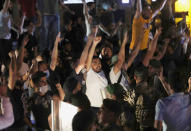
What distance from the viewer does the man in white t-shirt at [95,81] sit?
4.51 m

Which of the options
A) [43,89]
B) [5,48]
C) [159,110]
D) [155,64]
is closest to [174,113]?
[159,110]

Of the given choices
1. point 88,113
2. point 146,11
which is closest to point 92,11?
point 146,11

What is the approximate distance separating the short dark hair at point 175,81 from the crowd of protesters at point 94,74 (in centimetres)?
1

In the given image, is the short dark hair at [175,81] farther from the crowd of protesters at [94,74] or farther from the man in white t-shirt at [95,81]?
the man in white t-shirt at [95,81]

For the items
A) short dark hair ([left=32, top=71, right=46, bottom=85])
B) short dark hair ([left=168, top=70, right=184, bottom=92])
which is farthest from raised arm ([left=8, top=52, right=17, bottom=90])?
short dark hair ([left=168, top=70, right=184, bottom=92])

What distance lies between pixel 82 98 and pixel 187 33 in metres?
3.73

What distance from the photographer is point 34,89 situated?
14.1 ft

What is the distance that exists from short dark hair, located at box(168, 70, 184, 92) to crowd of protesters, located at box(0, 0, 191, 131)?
14mm

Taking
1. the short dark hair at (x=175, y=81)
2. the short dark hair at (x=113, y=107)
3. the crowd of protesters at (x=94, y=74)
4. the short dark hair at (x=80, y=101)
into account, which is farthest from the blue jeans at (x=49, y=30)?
the short dark hair at (x=113, y=107)

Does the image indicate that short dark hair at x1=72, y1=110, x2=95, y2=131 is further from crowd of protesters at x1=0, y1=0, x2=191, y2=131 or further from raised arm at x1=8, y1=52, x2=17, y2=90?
raised arm at x1=8, y1=52, x2=17, y2=90

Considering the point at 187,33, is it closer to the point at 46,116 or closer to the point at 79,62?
the point at 79,62

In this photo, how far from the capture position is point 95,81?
4.59 meters

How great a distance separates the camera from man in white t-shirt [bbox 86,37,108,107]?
451 cm

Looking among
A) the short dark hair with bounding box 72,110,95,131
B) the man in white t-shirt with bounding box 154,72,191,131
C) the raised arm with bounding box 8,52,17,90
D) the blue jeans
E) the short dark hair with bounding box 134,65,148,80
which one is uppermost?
the blue jeans
